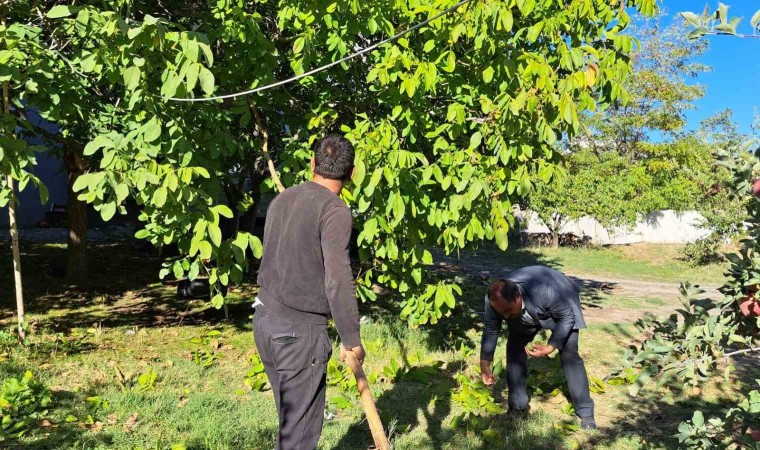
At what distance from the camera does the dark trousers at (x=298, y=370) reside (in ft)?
8.68

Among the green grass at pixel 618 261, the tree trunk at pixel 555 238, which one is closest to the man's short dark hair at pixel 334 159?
the green grass at pixel 618 261

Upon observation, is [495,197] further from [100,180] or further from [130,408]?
[130,408]

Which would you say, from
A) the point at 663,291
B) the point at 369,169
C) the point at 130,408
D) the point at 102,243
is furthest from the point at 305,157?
the point at 102,243

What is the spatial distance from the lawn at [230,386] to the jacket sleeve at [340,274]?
1.71 metres

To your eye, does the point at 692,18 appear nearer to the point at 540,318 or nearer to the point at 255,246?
→ the point at 540,318

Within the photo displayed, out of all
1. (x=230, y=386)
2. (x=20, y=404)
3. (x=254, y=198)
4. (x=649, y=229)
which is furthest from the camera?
(x=649, y=229)

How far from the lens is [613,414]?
502 centimetres

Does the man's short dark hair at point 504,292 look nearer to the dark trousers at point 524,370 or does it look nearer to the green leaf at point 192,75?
the dark trousers at point 524,370

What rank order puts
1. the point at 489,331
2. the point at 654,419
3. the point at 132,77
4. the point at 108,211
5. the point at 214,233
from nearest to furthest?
the point at 132,77, the point at 108,211, the point at 214,233, the point at 489,331, the point at 654,419

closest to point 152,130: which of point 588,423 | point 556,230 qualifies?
point 588,423

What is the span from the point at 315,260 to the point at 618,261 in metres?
17.1

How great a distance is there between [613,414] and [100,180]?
4.32m

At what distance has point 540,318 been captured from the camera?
4.47 meters

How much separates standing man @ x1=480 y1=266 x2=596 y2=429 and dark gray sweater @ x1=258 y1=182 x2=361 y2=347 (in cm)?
188
